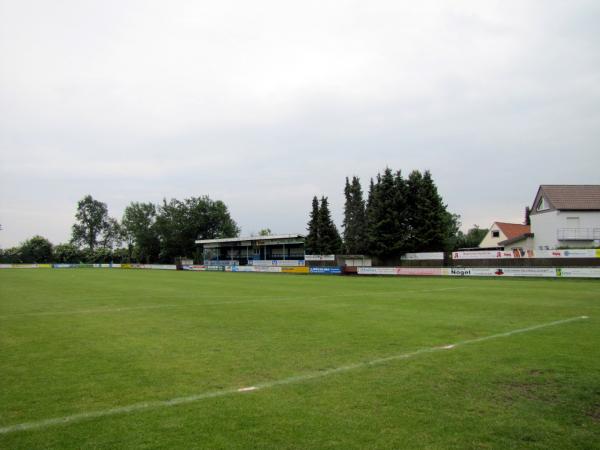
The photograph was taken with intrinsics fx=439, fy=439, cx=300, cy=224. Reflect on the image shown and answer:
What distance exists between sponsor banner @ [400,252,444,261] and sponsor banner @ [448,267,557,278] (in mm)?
3547

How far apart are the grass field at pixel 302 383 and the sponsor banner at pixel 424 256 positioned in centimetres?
2984

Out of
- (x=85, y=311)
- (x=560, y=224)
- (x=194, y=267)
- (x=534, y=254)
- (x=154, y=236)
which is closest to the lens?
(x=85, y=311)

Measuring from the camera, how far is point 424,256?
142ft

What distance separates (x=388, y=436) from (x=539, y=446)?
137 cm

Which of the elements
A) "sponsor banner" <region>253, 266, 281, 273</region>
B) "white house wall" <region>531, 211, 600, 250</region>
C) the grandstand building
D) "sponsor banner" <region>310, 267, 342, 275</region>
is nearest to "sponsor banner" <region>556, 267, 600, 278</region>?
"white house wall" <region>531, 211, 600, 250</region>

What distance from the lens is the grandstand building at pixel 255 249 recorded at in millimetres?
70375

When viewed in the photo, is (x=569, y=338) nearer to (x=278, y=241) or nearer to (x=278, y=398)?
(x=278, y=398)

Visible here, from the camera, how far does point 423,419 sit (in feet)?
15.4

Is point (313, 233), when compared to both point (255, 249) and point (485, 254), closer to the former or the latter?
point (255, 249)

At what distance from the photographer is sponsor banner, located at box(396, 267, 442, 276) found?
3933 centimetres

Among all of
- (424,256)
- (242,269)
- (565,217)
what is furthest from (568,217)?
(242,269)

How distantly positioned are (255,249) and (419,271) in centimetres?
4054

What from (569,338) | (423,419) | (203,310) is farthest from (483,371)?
(203,310)

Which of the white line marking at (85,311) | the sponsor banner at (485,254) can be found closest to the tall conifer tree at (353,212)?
the sponsor banner at (485,254)
